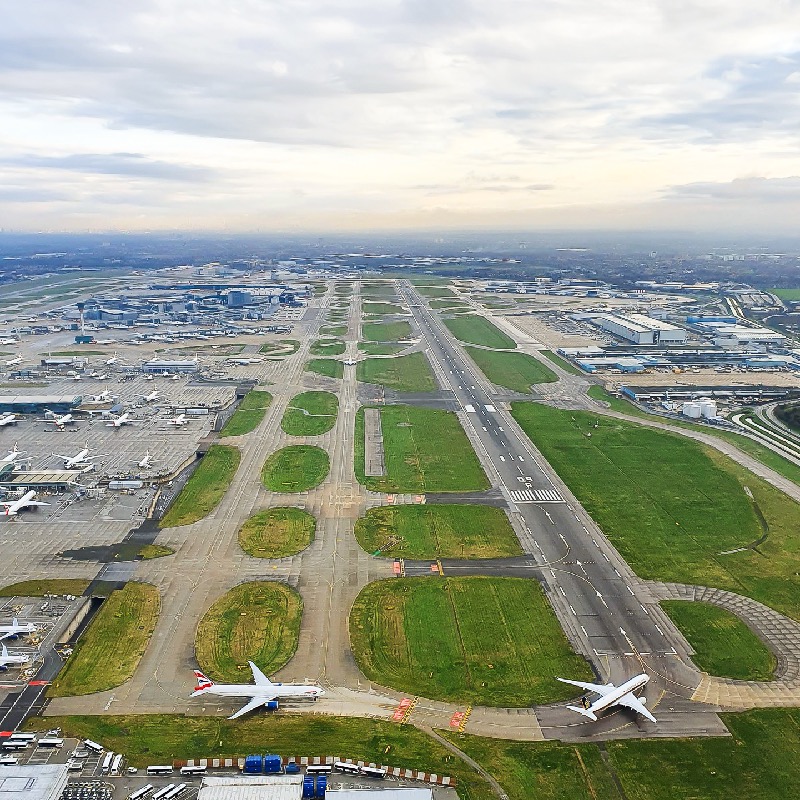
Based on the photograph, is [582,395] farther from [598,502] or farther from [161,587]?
[161,587]

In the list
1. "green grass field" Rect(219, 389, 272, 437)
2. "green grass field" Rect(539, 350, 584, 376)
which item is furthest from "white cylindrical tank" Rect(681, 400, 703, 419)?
"green grass field" Rect(219, 389, 272, 437)

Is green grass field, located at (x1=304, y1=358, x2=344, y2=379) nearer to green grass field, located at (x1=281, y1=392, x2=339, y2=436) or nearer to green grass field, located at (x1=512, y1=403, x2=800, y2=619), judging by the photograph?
green grass field, located at (x1=281, y1=392, x2=339, y2=436)

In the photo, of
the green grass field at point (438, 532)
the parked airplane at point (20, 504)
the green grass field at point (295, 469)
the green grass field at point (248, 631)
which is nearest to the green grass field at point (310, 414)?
the green grass field at point (295, 469)

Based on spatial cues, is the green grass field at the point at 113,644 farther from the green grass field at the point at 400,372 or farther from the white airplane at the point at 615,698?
the green grass field at the point at 400,372

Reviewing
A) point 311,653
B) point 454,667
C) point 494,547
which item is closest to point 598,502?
point 494,547

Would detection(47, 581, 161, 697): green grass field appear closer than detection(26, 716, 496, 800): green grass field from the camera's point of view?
No

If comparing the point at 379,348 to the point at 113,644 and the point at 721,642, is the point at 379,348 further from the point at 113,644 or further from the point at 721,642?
the point at 721,642
